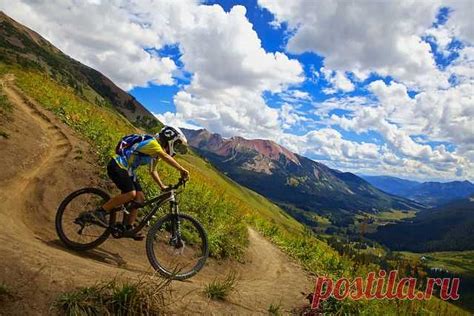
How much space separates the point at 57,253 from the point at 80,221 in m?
1.55

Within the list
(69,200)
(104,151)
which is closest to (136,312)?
(69,200)

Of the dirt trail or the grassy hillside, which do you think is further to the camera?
the grassy hillside

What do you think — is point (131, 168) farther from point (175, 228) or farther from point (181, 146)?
point (175, 228)

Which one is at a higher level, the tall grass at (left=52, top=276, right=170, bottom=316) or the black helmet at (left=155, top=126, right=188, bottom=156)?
the black helmet at (left=155, top=126, right=188, bottom=156)

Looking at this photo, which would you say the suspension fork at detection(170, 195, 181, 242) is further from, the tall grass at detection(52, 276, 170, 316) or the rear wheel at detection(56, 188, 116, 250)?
the tall grass at detection(52, 276, 170, 316)

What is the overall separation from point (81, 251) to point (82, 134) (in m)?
10.4

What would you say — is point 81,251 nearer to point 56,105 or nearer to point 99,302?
point 99,302

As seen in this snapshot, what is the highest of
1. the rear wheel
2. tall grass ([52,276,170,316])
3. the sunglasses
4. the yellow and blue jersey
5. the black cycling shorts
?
the sunglasses

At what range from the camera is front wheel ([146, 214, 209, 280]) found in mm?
10669

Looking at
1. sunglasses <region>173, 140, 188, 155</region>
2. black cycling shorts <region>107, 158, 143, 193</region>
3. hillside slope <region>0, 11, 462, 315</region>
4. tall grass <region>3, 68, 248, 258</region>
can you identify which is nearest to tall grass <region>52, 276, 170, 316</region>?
hillside slope <region>0, 11, 462, 315</region>

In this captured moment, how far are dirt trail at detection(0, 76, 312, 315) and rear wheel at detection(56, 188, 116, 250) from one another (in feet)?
1.02

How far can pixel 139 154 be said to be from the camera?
10641mm

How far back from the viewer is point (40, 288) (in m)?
7.18

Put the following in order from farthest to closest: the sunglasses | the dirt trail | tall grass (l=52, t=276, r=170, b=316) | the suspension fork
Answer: the suspension fork < the sunglasses < the dirt trail < tall grass (l=52, t=276, r=170, b=316)
